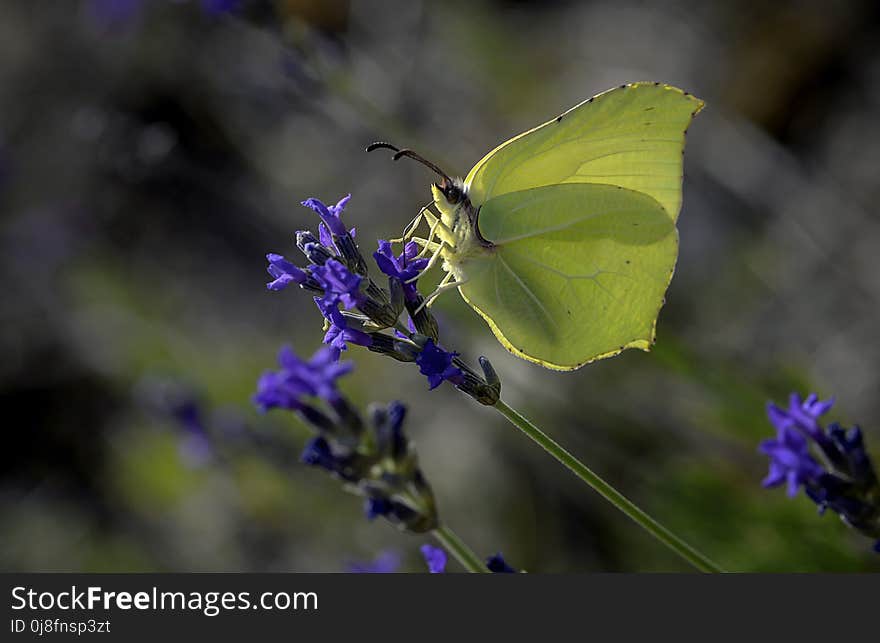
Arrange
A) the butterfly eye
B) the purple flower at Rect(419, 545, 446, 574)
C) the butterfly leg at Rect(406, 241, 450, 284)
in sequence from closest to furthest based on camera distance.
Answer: the purple flower at Rect(419, 545, 446, 574)
the butterfly leg at Rect(406, 241, 450, 284)
the butterfly eye

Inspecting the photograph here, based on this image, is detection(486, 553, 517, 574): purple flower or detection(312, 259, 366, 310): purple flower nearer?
detection(312, 259, 366, 310): purple flower

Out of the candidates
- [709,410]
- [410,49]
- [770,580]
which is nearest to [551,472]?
[709,410]

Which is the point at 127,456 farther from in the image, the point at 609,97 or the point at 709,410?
the point at 609,97

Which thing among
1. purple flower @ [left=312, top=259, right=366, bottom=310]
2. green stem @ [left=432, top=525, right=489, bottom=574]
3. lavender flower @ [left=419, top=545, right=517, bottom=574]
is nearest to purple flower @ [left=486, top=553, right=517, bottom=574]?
lavender flower @ [left=419, top=545, right=517, bottom=574]

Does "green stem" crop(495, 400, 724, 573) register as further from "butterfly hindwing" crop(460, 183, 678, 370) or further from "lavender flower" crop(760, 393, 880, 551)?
"butterfly hindwing" crop(460, 183, 678, 370)

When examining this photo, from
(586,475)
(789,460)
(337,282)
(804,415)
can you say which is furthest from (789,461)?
(337,282)

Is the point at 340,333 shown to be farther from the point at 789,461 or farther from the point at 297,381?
the point at 789,461
